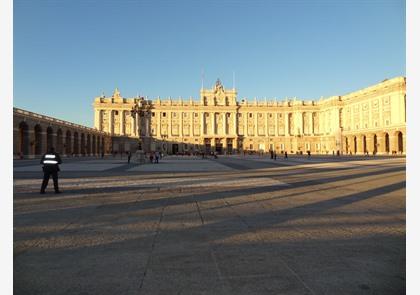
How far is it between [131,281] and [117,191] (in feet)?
27.8

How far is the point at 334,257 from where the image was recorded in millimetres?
4418

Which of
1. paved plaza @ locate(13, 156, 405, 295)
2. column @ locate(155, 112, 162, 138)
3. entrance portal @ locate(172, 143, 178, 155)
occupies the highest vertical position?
column @ locate(155, 112, 162, 138)

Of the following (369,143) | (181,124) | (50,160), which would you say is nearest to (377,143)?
(369,143)

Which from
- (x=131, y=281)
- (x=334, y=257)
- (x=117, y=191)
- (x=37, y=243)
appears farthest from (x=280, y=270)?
(x=117, y=191)

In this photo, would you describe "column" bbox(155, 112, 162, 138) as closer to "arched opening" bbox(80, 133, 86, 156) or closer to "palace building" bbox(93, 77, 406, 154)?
"palace building" bbox(93, 77, 406, 154)

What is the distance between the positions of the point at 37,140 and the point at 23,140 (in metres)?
5.64

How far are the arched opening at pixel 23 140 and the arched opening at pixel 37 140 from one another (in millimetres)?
3651

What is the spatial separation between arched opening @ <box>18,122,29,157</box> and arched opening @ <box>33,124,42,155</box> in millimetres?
3651

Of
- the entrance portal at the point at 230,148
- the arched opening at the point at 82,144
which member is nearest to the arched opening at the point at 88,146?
the arched opening at the point at 82,144

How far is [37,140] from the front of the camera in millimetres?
54906

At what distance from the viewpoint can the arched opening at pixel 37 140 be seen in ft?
176

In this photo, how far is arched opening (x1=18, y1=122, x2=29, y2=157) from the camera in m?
48.4

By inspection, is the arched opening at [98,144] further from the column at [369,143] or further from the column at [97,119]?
the column at [369,143]
